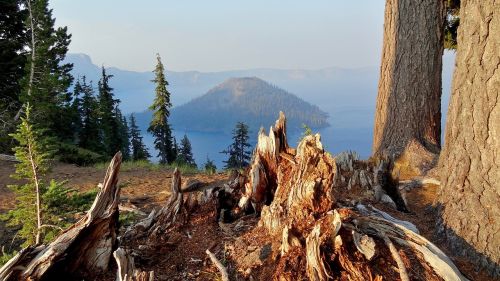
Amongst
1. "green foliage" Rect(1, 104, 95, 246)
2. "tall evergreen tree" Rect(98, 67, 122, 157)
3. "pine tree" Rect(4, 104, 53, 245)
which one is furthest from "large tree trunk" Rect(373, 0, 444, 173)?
"tall evergreen tree" Rect(98, 67, 122, 157)

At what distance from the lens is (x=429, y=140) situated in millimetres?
9234

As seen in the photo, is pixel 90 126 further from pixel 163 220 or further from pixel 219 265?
pixel 219 265

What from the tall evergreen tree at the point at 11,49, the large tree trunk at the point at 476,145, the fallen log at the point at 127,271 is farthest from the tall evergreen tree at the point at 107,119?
the large tree trunk at the point at 476,145

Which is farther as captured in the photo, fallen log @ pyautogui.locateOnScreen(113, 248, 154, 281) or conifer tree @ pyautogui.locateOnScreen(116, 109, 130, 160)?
conifer tree @ pyautogui.locateOnScreen(116, 109, 130, 160)

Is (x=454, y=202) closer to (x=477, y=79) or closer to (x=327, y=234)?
(x=477, y=79)

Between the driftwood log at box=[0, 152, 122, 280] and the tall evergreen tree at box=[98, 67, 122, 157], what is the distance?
40244 millimetres

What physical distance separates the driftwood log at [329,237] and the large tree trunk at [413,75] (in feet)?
16.7

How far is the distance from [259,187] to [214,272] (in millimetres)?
1432

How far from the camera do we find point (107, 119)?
4406 centimetres

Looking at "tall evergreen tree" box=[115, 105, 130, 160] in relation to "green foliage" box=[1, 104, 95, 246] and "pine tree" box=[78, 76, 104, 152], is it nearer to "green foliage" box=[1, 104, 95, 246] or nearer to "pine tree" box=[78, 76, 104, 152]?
"pine tree" box=[78, 76, 104, 152]

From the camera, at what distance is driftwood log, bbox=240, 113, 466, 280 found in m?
3.37

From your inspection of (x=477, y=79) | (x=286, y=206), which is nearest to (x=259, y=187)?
(x=286, y=206)

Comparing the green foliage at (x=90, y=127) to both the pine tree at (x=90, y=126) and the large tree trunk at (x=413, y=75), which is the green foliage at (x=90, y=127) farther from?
the large tree trunk at (x=413, y=75)

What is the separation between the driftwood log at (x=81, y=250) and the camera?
3.50 metres
